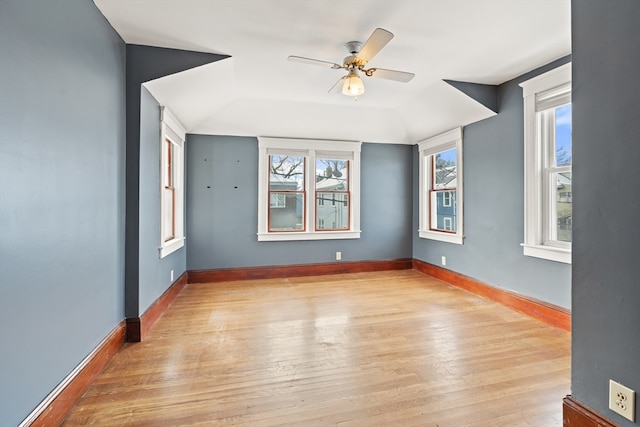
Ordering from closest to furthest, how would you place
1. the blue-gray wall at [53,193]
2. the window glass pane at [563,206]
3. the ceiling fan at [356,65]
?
the blue-gray wall at [53,193] < the ceiling fan at [356,65] < the window glass pane at [563,206]

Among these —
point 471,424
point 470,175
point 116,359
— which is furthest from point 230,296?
point 470,175

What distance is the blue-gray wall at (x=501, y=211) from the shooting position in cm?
324

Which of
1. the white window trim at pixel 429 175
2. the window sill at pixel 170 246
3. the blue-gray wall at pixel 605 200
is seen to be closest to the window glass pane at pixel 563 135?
the white window trim at pixel 429 175

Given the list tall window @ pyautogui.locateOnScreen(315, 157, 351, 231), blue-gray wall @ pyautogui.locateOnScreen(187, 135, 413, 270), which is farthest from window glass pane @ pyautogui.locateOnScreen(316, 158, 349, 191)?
blue-gray wall @ pyautogui.locateOnScreen(187, 135, 413, 270)

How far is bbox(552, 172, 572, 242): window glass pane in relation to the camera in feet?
10.0

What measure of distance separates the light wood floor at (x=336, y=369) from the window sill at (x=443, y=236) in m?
1.04

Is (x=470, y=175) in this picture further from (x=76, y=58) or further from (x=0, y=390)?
(x=0, y=390)

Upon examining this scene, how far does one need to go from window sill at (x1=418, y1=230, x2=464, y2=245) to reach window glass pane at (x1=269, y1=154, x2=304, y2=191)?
2.23m

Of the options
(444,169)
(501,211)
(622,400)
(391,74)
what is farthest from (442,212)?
(622,400)

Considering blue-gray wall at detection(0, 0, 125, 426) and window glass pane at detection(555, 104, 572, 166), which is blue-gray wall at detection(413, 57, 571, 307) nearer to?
window glass pane at detection(555, 104, 572, 166)

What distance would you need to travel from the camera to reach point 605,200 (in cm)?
138

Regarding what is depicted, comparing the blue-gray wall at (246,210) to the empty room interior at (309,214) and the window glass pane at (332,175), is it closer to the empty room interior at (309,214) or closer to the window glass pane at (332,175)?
the empty room interior at (309,214)

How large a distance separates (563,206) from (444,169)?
1.94 m

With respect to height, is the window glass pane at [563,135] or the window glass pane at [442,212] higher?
the window glass pane at [563,135]
